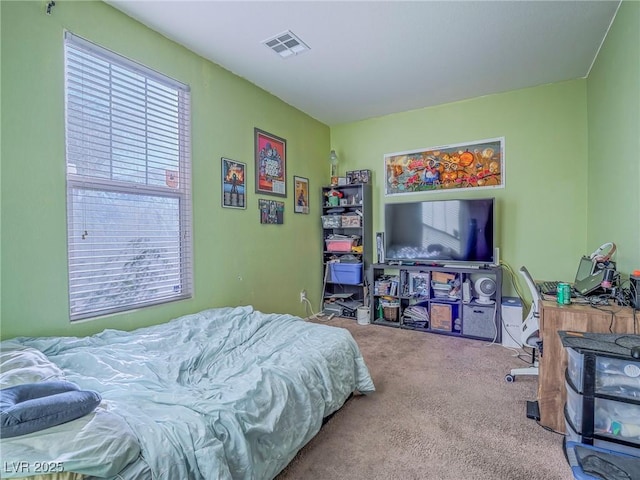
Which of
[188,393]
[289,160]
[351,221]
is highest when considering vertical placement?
[289,160]

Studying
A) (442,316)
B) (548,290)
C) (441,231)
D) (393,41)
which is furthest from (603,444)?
(393,41)

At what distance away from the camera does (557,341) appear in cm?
175

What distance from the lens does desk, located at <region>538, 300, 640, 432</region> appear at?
5.45 ft

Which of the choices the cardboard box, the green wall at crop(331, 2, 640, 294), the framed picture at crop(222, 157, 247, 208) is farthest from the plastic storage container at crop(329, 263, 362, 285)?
the framed picture at crop(222, 157, 247, 208)

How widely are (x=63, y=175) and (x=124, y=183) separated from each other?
1.15ft

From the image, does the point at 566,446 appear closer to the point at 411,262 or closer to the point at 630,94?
the point at 630,94

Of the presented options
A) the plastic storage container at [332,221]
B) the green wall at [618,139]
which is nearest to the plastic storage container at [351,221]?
the plastic storage container at [332,221]

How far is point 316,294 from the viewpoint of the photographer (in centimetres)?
423

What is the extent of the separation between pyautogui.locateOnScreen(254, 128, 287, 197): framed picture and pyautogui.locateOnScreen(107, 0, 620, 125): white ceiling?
0.53m

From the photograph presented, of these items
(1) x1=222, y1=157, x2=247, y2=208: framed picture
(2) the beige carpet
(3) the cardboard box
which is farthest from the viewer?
(3) the cardboard box

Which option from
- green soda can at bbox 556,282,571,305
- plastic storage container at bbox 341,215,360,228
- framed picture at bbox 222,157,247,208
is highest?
framed picture at bbox 222,157,247,208

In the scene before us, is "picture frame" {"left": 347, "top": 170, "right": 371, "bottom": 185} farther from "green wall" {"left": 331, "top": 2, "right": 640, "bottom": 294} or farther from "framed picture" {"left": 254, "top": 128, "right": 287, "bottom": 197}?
"framed picture" {"left": 254, "top": 128, "right": 287, "bottom": 197}

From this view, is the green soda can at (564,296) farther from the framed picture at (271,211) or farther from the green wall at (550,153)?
the framed picture at (271,211)

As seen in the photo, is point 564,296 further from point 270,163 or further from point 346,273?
point 270,163
